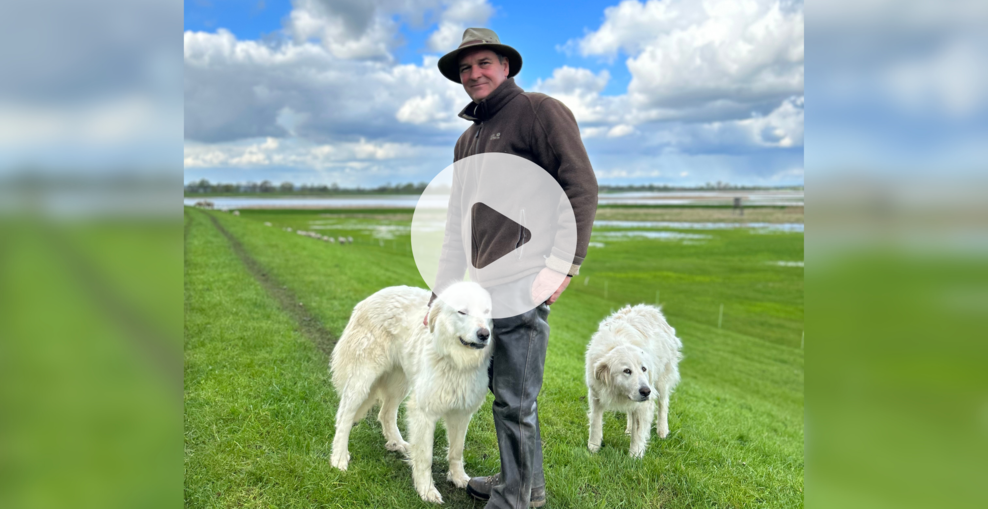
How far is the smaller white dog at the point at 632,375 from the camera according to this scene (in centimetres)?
516

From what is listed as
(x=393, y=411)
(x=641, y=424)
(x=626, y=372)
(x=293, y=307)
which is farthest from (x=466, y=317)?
(x=293, y=307)

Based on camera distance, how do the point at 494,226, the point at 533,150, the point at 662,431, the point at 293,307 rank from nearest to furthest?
the point at 533,150, the point at 494,226, the point at 662,431, the point at 293,307

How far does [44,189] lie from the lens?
134 cm

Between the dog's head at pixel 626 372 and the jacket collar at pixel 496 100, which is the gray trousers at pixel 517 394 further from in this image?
the dog's head at pixel 626 372

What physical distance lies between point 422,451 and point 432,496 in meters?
0.38

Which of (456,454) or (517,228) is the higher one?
(517,228)

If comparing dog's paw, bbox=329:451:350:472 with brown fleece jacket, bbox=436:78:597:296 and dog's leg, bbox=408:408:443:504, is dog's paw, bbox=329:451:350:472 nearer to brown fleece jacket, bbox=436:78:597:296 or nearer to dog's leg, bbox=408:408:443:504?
dog's leg, bbox=408:408:443:504

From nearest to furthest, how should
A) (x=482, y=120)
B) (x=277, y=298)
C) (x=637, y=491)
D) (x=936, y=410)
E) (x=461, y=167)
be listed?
A: (x=936, y=410), (x=482, y=120), (x=461, y=167), (x=637, y=491), (x=277, y=298)

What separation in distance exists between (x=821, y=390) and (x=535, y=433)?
7.90 feet

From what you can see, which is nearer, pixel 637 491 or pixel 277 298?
pixel 637 491

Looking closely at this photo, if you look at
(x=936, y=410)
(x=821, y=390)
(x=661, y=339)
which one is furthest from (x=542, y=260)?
(x=661, y=339)

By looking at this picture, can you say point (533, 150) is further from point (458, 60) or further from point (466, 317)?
point (466, 317)

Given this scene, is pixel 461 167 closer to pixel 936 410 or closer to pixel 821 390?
pixel 821 390

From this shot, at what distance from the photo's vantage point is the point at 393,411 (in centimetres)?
511
